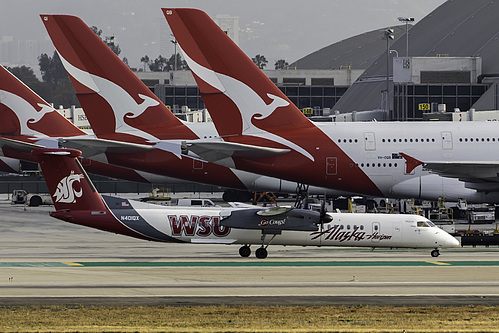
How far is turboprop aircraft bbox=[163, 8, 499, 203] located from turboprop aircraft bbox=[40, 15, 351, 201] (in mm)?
3572

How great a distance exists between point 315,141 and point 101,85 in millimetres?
15005

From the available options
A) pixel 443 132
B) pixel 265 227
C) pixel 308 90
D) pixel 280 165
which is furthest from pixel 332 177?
pixel 308 90

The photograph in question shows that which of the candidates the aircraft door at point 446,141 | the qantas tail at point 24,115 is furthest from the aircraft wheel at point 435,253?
the qantas tail at point 24,115

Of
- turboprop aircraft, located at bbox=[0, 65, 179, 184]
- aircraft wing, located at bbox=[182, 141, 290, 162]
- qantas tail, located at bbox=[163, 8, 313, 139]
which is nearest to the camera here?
aircraft wing, located at bbox=[182, 141, 290, 162]

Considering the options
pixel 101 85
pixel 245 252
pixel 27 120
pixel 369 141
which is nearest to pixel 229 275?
pixel 245 252

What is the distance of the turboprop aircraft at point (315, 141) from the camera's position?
201 feet

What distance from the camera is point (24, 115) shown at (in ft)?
241

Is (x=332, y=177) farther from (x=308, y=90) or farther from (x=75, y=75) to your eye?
(x=308, y=90)

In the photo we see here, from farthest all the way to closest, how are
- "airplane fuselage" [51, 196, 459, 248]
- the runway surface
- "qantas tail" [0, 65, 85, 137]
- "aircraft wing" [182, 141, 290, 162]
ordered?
"qantas tail" [0, 65, 85, 137], "aircraft wing" [182, 141, 290, 162], "airplane fuselage" [51, 196, 459, 248], the runway surface

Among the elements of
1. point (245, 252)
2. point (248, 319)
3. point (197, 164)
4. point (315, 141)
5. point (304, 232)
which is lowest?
point (248, 319)

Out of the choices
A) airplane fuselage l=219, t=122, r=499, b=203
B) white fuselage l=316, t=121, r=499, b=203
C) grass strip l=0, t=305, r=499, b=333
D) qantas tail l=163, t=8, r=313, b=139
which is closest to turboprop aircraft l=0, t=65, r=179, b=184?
qantas tail l=163, t=8, r=313, b=139

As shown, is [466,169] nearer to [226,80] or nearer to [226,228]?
[226,80]

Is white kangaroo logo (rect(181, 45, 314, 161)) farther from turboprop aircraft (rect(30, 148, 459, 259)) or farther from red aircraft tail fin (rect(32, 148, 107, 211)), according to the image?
red aircraft tail fin (rect(32, 148, 107, 211))

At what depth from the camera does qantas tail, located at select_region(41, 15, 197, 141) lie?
2557 inches
